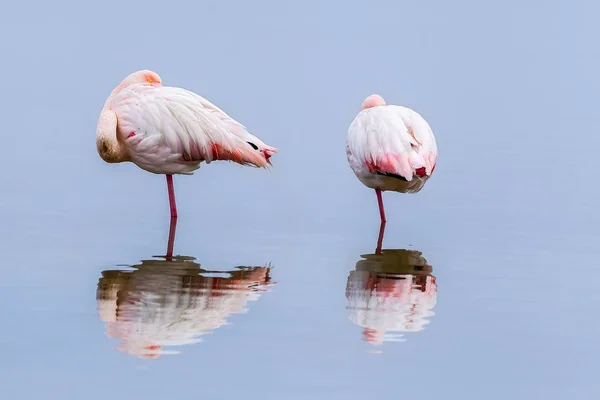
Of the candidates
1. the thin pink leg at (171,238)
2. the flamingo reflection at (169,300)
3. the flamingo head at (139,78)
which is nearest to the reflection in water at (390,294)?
the flamingo reflection at (169,300)

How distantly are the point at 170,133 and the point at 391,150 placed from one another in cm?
189

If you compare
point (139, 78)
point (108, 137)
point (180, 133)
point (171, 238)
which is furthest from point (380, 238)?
point (139, 78)

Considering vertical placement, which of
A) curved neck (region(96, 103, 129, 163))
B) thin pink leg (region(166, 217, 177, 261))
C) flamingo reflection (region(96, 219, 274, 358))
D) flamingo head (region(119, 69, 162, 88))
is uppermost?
flamingo head (region(119, 69, 162, 88))

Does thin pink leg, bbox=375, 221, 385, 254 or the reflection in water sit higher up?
thin pink leg, bbox=375, 221, 385, 254

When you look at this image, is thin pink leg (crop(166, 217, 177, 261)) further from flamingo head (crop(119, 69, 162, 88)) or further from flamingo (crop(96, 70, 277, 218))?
flamingo head (crop(119, 69, 162, 88))

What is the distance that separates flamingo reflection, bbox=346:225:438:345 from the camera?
7465 mm

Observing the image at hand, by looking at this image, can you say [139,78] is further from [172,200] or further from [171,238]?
[171,238]

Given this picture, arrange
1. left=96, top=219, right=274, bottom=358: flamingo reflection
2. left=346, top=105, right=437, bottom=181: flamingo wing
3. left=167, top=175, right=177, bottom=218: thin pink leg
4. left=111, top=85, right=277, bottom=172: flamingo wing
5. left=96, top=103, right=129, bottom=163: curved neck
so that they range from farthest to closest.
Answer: left=167, top=175, right=177, bottom=218: thin pink leg → left=111, top=85, right=277, bottom=172: flamingo wing → left=96, top=103, right=129, bottom=163: curved neck → left=346, top=105, right=437, bottom=181: flamingo wing → left=96, top=219, right=274, bottom=358: flamingo reflection

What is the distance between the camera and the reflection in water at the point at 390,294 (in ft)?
24.5

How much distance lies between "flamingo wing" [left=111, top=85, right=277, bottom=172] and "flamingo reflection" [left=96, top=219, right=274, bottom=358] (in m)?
1.72

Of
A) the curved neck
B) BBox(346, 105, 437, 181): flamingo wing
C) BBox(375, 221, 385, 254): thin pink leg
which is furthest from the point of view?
the curved neck

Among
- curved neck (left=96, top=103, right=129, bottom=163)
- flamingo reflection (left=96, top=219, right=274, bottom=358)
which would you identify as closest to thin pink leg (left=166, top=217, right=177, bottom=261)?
flamingo reflection (left=96, top=219, right=274, bottom=358)

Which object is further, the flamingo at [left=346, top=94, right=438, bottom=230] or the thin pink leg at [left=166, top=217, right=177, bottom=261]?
the flamingo at [left=346, top=94, right=438, bottom=230]

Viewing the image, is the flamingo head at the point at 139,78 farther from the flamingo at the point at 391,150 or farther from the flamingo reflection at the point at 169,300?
the flamingo reflection at the point at 169,300
